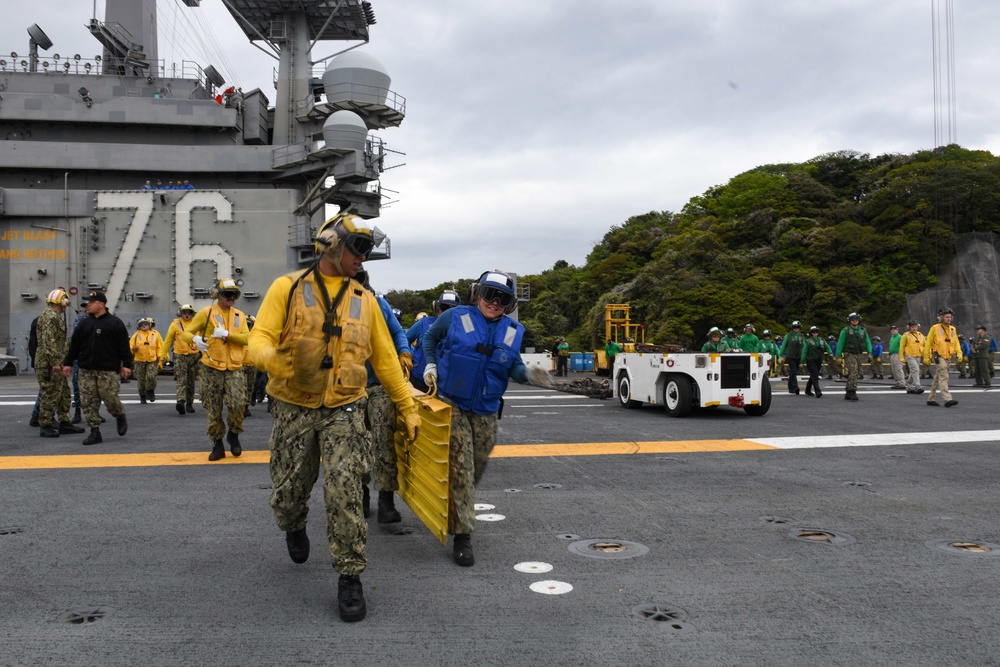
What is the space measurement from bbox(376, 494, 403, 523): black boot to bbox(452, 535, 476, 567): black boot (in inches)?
42.5

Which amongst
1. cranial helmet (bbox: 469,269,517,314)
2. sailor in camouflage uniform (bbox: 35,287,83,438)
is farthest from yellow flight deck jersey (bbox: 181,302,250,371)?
cranial helmet (bbox: 469,269,517,314)

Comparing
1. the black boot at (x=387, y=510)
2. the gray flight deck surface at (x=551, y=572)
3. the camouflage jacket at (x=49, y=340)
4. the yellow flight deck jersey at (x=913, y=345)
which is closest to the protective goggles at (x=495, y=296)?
the gray flight deck surface at (x=551, y=572)

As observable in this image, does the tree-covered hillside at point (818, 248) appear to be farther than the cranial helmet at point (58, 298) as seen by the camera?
Yes

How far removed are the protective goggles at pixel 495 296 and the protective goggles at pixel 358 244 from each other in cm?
126

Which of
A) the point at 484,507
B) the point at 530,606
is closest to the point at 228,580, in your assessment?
the point at 530,606

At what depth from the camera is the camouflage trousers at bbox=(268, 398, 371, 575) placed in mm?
3543

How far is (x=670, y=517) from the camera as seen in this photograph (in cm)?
549

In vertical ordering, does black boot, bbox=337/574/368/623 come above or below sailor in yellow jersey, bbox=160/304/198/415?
below

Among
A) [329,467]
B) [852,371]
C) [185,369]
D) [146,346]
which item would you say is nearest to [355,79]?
[146,346]

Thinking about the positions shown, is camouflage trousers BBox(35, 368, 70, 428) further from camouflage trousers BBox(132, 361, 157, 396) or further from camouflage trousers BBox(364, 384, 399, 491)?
camouflage trousers BBox(364, 384, 399, 491)

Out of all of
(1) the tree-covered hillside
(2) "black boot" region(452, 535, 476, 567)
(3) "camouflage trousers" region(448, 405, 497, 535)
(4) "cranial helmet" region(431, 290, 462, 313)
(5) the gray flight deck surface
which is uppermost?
(1) the tree-covered hillside

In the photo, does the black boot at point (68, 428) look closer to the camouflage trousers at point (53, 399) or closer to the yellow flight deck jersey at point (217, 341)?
the camouflage trousers at point (53, 399)

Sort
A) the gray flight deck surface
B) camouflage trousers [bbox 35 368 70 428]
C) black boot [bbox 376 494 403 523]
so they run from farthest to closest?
camouflage trousers [bbox 35 368 70 428] < black boot [bbox 376 494 403 523] < the gray flight deck surface

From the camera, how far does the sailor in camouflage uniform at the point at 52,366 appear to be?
9617 mm
